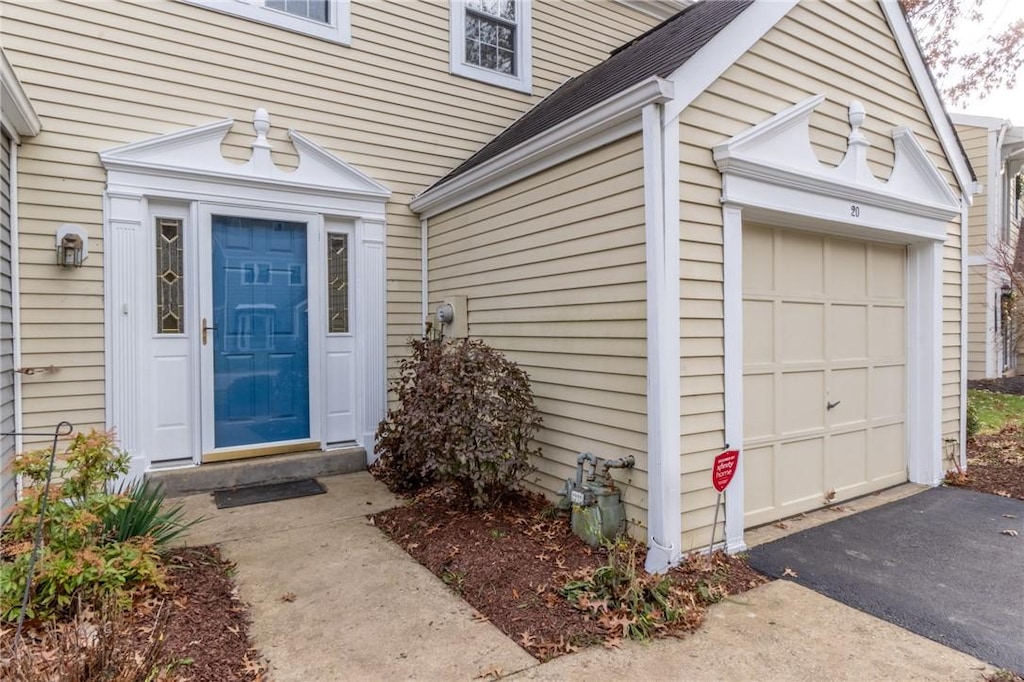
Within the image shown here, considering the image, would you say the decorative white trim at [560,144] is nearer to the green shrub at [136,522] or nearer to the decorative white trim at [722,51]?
the decorative white trim at [722,51]

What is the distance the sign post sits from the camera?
332 centimetres

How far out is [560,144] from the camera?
3.88 meters

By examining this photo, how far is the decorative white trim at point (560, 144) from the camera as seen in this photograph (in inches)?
127

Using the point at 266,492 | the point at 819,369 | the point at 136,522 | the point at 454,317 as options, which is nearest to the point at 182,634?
the point at 136,522

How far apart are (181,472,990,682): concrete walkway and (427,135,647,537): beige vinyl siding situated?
0.88 metres

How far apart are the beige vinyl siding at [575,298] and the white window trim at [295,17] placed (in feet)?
7.23

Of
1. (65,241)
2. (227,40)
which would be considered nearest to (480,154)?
(227,40)

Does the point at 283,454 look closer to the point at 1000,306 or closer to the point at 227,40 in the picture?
the point at 227,40

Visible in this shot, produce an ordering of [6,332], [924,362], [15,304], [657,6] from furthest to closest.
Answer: [657,6]
[924,362]
[15,304]
[6,332]

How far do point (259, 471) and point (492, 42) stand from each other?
16.9 feet

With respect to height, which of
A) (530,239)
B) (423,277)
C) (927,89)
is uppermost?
(927,89)

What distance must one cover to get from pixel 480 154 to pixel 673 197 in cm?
326

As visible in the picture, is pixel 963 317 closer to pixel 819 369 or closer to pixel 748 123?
pixel 819 369

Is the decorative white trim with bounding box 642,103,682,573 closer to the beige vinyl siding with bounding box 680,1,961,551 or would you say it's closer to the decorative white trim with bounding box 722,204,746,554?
the beige vinyl siding with bounding box 680,1,961,551
